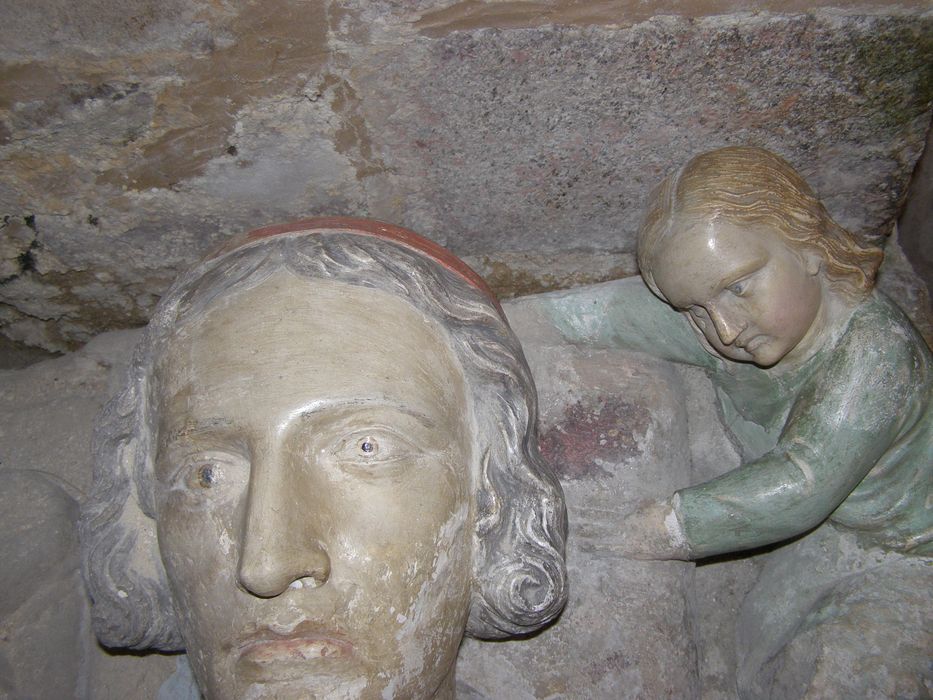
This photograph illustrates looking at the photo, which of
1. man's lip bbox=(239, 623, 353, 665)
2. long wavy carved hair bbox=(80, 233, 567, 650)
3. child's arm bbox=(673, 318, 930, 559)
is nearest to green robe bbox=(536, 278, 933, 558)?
child's arm bbox=(673, 318, 930, 559)

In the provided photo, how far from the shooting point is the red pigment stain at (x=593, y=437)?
2.20 m

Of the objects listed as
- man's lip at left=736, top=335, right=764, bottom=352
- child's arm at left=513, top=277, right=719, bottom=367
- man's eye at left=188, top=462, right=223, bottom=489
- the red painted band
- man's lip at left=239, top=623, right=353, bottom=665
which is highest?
the red painted band

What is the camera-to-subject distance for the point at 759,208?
1826mm

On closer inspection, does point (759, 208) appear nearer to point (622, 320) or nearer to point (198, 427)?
point (622, 320)

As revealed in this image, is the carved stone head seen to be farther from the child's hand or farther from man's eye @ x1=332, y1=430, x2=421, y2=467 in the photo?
man's eye @ x1=332, y1=430, x2=421, y2=467

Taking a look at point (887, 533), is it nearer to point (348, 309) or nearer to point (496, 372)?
point (496, 372)

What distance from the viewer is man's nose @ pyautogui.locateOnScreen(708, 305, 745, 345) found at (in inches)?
73.7

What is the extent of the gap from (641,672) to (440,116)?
4.76ft

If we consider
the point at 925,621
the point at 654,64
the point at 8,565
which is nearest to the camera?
the point at 925,621

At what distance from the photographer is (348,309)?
Answer: 5.47 ft

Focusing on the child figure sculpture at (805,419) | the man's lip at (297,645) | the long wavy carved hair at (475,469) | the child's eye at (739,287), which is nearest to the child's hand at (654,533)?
the child figure sculpture at (805,419)

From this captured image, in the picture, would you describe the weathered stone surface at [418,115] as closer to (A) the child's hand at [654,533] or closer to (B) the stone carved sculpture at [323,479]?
(B) the stone carved sculpture at [323,479]

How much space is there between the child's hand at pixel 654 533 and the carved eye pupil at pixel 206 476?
0.97m


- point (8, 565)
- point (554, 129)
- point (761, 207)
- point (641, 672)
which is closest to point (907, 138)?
point (761, 207)
